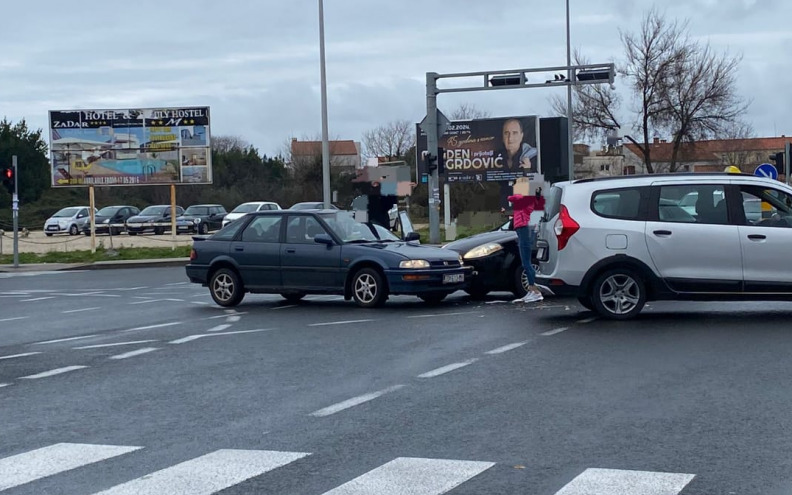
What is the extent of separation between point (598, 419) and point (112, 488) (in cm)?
333

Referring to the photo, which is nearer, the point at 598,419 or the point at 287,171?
the point at 598,419

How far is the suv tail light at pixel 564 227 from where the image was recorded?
13727 millimetres

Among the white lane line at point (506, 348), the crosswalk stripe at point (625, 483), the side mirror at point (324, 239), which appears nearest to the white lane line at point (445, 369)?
the white lane line at point (506, 348)

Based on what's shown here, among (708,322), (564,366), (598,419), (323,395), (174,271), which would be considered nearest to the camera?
(598,419)

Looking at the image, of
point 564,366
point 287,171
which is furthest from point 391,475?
point 287,171

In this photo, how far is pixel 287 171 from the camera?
96.1 m

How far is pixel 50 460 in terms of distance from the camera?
6.75 m

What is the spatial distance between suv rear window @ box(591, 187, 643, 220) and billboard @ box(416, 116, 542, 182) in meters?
41.9

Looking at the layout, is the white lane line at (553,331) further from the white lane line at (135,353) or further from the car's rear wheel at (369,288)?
the white lane line at (135,353)

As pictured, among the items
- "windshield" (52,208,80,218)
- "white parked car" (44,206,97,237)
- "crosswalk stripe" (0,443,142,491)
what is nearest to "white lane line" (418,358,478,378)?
"crosswalk stripe" (0,443,142,491)

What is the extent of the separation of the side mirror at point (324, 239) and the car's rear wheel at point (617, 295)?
14.4ft

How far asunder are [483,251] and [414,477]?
11.0m

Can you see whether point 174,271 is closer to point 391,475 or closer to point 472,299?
point 472,299

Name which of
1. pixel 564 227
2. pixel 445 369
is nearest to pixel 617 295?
pixel 564 227
